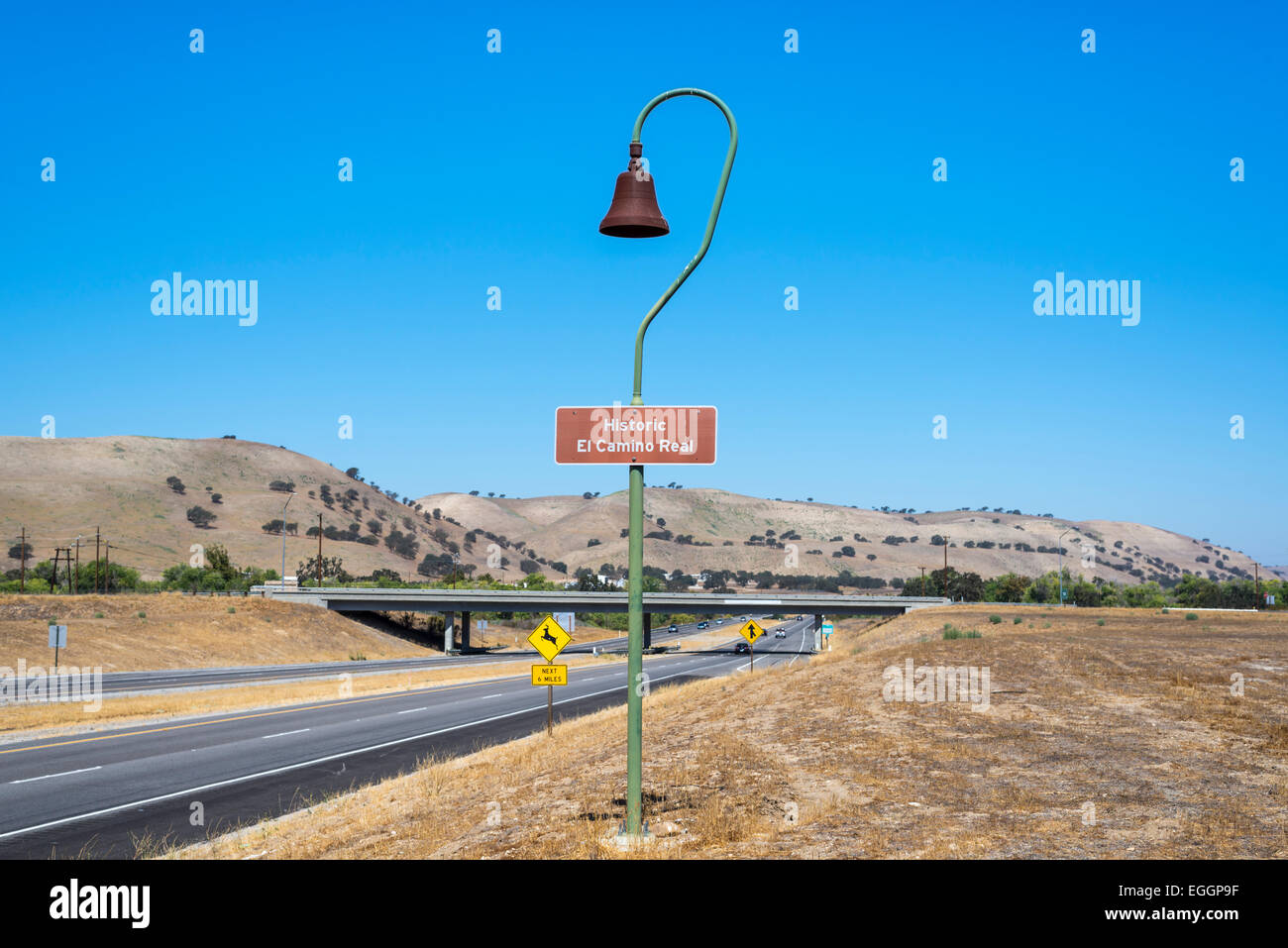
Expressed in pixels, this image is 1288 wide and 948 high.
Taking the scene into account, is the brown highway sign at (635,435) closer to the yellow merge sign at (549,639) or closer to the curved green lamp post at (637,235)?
the curved green lamp post at (637,235)

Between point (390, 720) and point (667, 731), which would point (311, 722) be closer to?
point (390, 720)

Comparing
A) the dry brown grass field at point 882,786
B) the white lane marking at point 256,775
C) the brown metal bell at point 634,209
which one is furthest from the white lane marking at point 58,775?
the brown metal bell at point 634,209

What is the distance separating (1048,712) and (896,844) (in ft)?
38.7

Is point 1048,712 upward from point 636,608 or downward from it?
downward

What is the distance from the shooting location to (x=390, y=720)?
A: 102 feet

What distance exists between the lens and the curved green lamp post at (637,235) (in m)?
8.91

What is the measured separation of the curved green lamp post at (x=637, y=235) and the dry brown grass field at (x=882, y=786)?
0.79 m

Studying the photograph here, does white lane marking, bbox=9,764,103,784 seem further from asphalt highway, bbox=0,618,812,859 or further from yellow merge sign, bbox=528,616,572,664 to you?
yellow merge sign, bbox=528,616,572,664

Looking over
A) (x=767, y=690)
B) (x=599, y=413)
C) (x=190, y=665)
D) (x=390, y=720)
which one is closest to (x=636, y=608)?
(x=599, y=413)

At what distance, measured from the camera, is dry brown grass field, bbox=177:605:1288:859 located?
9.07 meters

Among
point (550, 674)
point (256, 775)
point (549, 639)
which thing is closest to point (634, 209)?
point (550, 674)

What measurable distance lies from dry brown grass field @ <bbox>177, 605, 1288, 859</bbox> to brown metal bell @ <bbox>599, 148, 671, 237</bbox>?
5.95 meters
